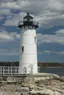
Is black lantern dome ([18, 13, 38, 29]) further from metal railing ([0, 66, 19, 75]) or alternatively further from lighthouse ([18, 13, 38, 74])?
metal railing ([0, 66, 19, 75])

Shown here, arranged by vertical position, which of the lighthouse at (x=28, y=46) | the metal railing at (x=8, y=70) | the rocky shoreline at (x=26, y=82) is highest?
the lighthouse at (x=28, y=46)

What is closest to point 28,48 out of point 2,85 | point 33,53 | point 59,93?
point 33,53

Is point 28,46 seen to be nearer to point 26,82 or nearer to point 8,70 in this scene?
point 8,70

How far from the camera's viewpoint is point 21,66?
31.0 m

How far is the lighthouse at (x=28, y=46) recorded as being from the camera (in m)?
30.7

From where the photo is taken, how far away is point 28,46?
30688mm

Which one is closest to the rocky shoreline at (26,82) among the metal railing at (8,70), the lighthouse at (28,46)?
the metal railing at (8,70)

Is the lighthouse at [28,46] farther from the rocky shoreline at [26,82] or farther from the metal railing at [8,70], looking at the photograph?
the rocky shoreline at [26,82]

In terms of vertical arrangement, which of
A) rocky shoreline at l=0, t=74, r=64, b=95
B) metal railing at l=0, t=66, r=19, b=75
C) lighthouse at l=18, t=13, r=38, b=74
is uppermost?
lighthouse at l=18, t=13, r=38, b=74

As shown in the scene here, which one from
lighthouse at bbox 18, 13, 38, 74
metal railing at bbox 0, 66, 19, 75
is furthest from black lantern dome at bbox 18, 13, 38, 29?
metal railing at bbox 0, 66, 19, 75

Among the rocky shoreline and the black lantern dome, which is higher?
the black lantern dome

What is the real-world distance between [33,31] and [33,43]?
3.90 ft

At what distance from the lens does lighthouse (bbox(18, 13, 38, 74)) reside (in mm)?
30672

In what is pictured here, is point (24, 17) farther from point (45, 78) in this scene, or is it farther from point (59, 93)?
point (59, 93)
